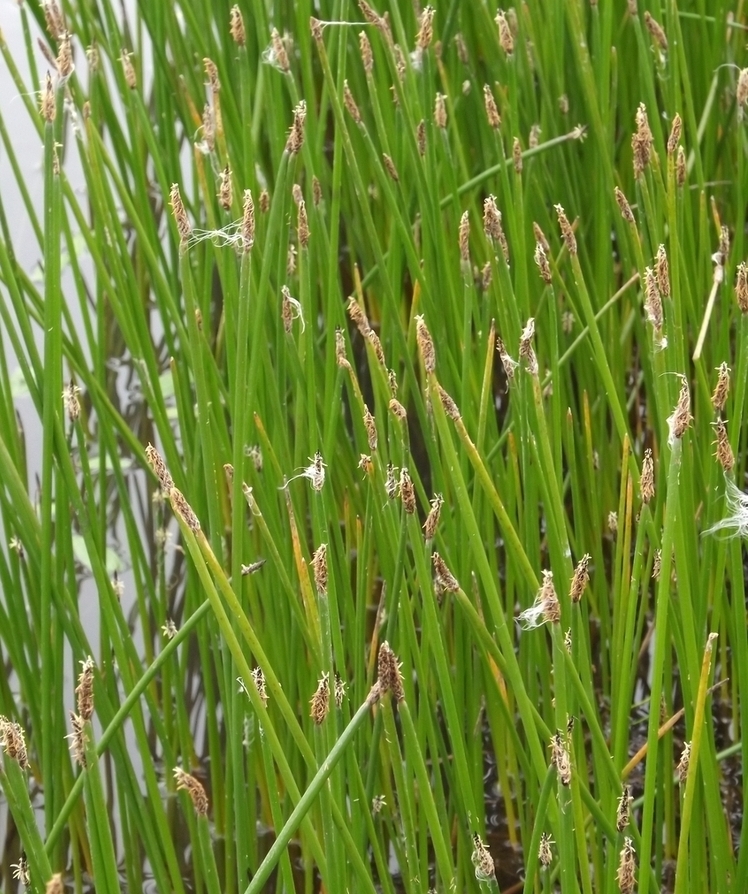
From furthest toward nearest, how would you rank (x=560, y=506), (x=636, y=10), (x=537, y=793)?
(x=636, y=10) < (x=537, y=793) < (x=560, y=506)

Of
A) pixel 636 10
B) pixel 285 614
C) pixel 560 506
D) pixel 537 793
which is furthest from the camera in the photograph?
pixel 636 10

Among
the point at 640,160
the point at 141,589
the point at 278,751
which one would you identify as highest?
the point at 640,160

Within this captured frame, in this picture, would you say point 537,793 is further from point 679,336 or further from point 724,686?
point 724,686

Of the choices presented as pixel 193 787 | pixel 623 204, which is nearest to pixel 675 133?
pixel 623 204

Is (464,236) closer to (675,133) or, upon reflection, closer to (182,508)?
(675,133)

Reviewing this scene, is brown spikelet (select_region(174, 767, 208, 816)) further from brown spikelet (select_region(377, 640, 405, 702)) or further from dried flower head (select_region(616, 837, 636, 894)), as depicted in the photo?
dried flower head (select_region(616, 837, 636, 894))

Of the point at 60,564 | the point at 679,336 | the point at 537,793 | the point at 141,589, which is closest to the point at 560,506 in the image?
the point at 679,336

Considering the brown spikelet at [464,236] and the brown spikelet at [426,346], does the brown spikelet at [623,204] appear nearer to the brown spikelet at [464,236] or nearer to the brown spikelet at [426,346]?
the brown spikelet at [464,236]
